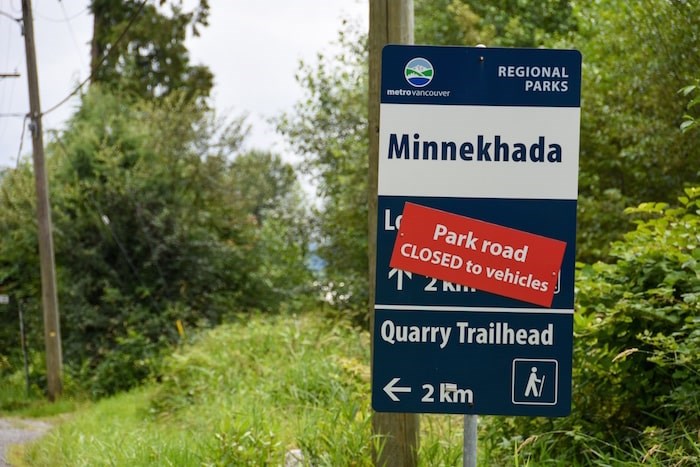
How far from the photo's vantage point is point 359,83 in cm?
2219

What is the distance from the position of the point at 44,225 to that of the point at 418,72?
1704 centimetres

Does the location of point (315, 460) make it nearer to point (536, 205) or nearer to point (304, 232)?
point (536, 205)

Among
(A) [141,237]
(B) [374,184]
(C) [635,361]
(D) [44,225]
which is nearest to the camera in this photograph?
(B) [374,184]

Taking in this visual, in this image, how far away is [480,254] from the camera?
4.18 m

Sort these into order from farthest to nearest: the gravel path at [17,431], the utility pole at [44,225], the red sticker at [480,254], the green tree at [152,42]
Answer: the green tree at [152,42] → the utility pole at [44,225] → the gravel path at [17,431] → the red sticker at [480,254]

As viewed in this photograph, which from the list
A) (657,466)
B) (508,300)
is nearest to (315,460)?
(657,466)

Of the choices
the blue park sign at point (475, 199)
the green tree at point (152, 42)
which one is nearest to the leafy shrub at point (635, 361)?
the blue park sign at point (475, 199)

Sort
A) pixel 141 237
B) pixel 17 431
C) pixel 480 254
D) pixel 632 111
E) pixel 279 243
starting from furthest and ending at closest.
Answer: pixel 279 243, pixel 141 237, pixel 17 431, pixel 632 111, pixel 480 254

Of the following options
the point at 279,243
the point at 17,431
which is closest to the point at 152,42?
the point at 279,243

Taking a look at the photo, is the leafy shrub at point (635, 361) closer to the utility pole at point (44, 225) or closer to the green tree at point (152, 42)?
the utility pole at point (44, 225)

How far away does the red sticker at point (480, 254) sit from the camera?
164 inches

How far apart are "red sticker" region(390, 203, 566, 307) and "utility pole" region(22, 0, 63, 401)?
664 inches

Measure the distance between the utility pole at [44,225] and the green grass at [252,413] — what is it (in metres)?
2.31

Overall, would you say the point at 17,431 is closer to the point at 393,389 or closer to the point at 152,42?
the point at 393,389
